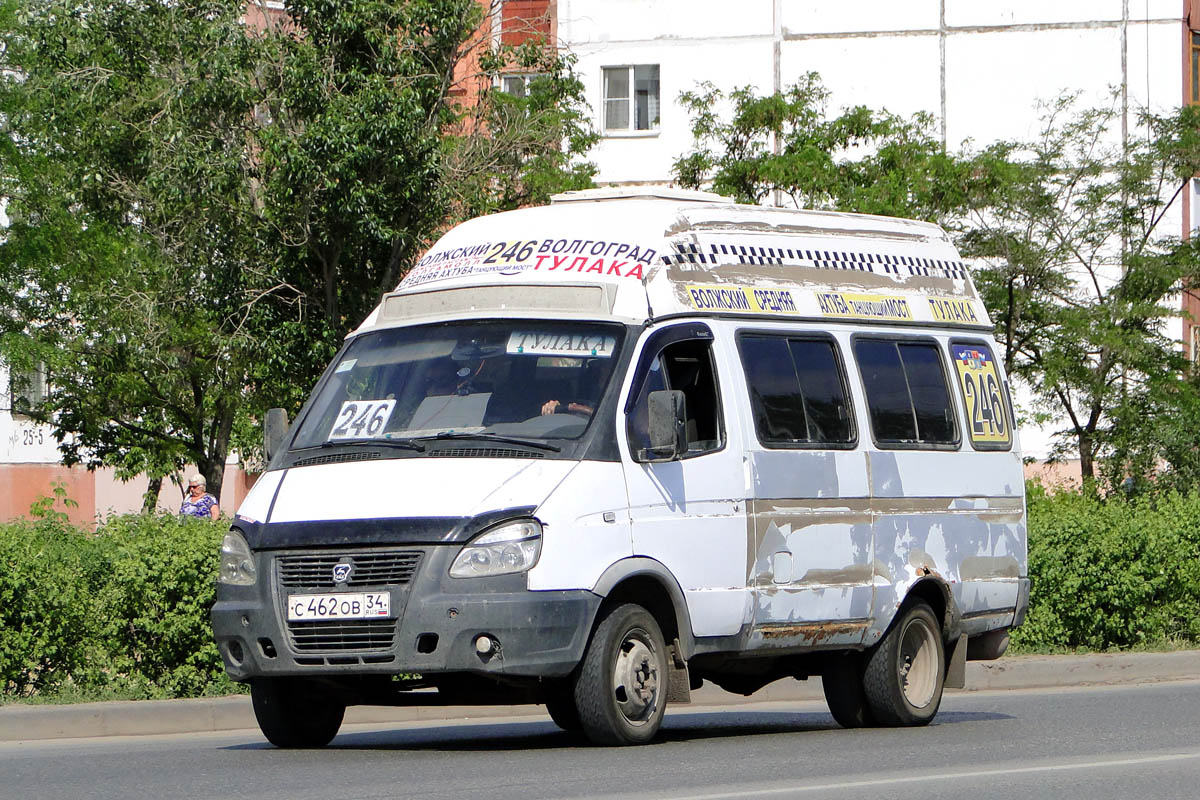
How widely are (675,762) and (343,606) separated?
1736 millimetres

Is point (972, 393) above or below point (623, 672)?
above

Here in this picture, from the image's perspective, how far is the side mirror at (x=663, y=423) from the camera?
10.2m

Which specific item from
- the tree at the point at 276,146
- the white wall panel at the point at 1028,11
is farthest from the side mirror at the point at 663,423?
the white wall panel at the point at 1028,11

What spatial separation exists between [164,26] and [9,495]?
22444 millimetres

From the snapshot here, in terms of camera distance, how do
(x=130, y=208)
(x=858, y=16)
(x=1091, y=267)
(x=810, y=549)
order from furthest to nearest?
(x=858, y=16) < (x=1091, y=267) < (x=130, y=208) < (x=810, y=549)

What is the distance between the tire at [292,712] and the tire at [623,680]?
5.10 ft

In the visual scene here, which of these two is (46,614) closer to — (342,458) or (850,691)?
(342,458)

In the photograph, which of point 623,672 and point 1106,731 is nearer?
point 623,672

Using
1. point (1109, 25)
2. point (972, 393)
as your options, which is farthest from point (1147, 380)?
point (972, 393)

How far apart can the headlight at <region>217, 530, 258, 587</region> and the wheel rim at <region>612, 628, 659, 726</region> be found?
6.07ft

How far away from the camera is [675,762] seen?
956 cm

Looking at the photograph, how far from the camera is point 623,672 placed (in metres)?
10.0

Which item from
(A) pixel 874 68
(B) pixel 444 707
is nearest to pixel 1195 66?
(A) pixel 874 68

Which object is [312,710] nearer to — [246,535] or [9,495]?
[246,535]
